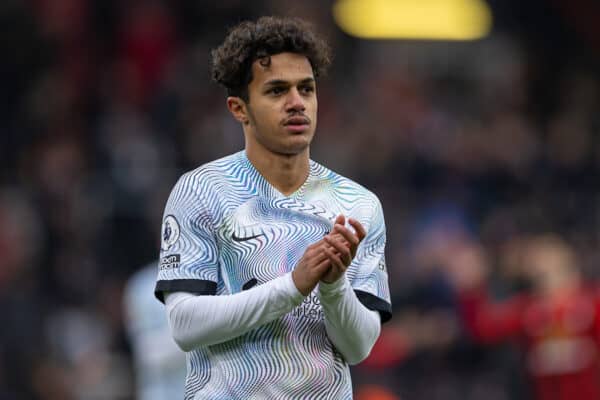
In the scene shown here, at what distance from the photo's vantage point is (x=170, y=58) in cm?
1507

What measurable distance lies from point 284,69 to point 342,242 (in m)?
0.67

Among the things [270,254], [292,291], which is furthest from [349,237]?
[270,254]

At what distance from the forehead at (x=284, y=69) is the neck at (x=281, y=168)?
230mm

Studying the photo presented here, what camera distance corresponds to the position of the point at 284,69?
4.99m

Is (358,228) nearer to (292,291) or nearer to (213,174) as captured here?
(292,291)

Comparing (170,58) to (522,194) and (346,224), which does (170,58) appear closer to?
(522,194)

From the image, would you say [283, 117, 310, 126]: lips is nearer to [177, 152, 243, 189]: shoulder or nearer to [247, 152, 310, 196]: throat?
[247, 152, 310, 196]: throat

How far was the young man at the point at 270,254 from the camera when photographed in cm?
476

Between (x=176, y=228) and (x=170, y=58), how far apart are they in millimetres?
10251

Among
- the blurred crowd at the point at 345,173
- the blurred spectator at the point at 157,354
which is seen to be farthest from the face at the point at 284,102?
the blurred crowd at the point at 345,173

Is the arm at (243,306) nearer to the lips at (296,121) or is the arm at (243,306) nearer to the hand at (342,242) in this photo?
the hand at (342,242)

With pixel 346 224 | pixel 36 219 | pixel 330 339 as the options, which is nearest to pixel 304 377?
pixel 330 339

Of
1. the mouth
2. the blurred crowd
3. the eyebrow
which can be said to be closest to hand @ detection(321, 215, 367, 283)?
the mouth

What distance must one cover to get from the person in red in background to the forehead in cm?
632
